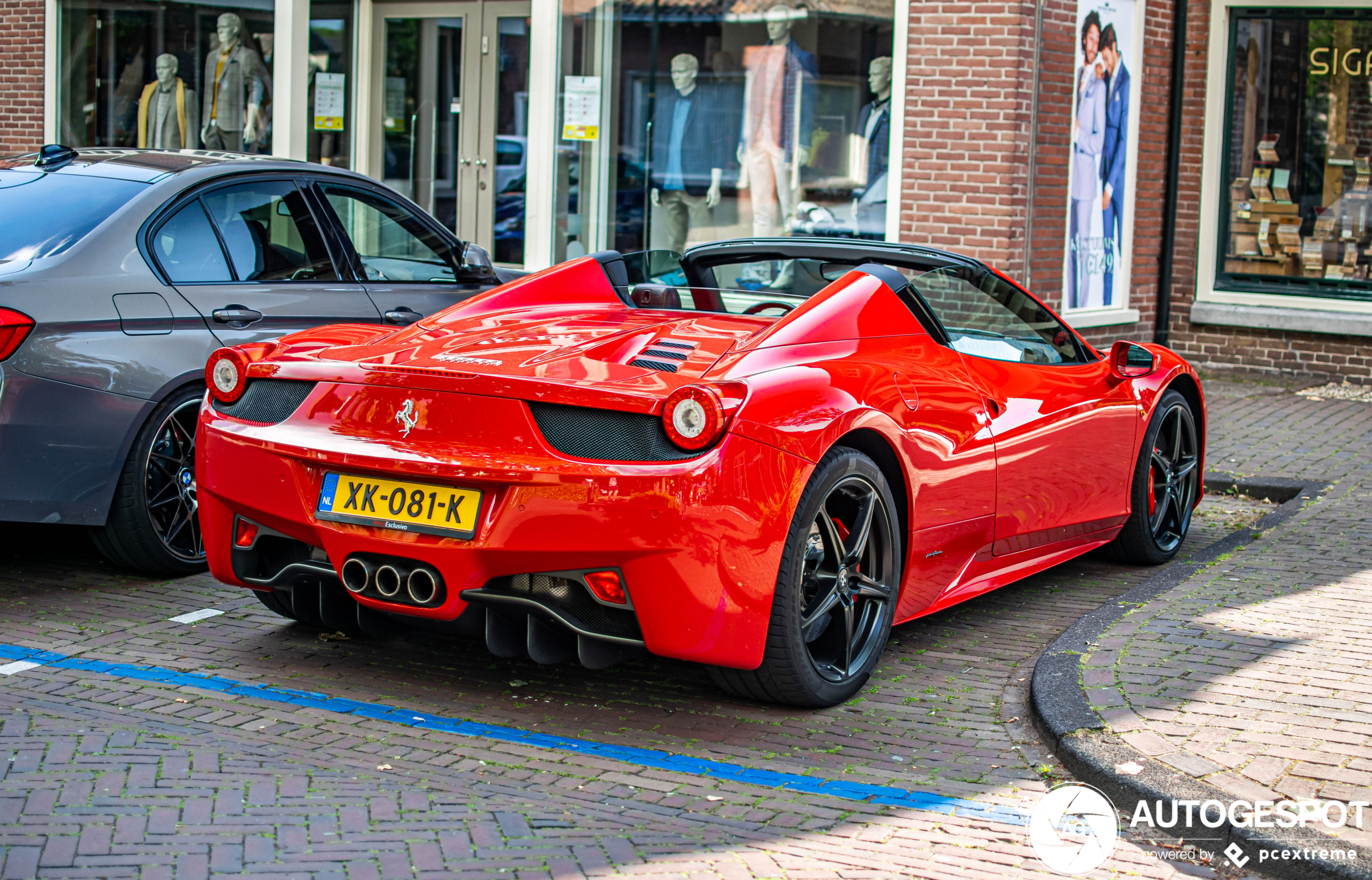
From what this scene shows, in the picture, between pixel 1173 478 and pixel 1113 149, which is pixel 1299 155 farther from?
pixel 1173 478

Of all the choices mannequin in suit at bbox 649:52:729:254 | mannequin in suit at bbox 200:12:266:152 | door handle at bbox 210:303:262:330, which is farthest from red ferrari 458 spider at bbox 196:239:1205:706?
mannequin in suit at bbox 200:12:266:152

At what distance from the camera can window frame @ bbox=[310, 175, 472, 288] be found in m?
6.83

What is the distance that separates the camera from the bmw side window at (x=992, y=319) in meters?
5.45

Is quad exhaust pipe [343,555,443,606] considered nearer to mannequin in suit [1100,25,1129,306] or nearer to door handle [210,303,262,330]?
door handle [210,303,262,330]

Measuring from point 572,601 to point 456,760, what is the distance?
53 centimetres

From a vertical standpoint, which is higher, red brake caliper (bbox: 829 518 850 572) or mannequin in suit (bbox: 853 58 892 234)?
mannequin in suit (bbox: 853 58 892 234)

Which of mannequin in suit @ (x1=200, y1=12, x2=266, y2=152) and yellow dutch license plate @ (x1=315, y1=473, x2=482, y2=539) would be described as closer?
yellow dutch license plate @ (x1=315, y1=473, x2=482, y2=539)

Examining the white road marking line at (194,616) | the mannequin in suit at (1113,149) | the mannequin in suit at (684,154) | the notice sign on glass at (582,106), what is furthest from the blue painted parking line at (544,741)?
the mannequin in suit at (1113,149)

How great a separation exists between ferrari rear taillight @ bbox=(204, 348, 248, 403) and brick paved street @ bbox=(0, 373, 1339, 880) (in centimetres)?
90

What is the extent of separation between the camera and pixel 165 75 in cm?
1611

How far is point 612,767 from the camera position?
4133mm

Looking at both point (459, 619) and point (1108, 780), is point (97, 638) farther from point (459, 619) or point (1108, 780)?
point (1108, 780)

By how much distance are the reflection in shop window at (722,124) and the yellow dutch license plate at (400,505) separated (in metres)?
8.25

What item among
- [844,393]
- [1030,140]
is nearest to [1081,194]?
[1030,140]
